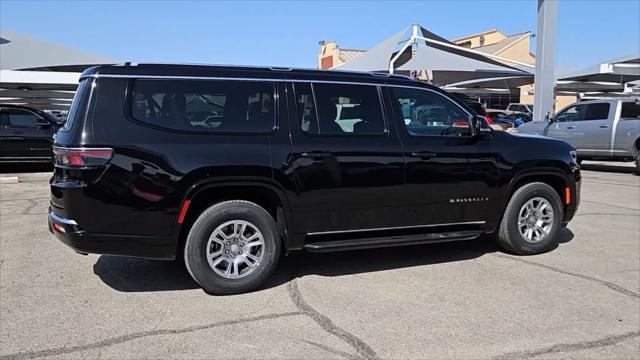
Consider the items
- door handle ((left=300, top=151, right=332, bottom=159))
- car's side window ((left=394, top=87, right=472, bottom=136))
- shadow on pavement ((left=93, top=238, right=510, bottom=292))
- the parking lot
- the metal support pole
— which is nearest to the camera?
the parking lot

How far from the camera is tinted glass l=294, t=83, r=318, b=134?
15.9 ft

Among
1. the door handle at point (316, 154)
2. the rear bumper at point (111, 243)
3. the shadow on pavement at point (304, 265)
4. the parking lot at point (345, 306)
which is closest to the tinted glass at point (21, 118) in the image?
the parking lot at point (345, 306)

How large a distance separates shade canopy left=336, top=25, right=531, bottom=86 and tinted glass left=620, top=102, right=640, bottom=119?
1007 centimetres

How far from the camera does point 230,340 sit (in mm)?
3734

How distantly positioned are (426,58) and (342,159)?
2042 cm

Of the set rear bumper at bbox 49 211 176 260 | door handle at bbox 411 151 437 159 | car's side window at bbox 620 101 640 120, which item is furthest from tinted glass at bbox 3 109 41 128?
car's side window at bbox 620 101 640 120

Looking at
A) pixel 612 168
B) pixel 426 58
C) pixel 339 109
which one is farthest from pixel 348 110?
pixel 426 58

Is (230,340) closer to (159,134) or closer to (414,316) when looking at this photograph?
(414,316)

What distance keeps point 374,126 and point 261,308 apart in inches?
79.8

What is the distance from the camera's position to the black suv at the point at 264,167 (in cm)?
429

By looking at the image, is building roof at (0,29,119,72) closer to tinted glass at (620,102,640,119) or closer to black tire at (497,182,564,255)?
tinted glass at (620,102,640,119)

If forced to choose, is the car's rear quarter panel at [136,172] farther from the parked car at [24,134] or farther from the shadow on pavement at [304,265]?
the parked car at [24,134]

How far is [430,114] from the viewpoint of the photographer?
5566mm

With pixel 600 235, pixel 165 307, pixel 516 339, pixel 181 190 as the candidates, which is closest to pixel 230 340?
pixel 165 307
